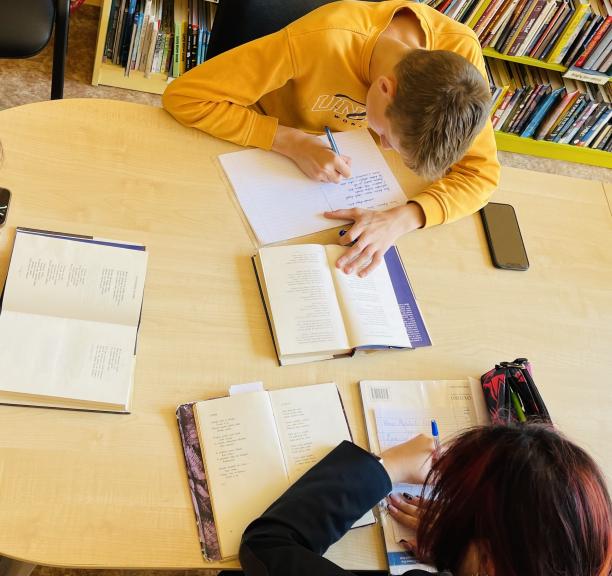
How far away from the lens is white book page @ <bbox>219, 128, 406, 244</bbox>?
1.16 meters

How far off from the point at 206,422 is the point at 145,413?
0.09m

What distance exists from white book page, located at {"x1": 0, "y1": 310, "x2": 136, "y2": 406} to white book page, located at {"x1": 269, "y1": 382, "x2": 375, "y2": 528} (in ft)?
0.76

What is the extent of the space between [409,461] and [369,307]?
0.88 ft

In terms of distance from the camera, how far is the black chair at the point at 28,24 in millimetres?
1444

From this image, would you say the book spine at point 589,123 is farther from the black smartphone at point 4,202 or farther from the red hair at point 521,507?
the black smartphone at point 4,202

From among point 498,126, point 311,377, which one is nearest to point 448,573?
point 311,377

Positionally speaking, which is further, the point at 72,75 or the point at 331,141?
the point at 72,75

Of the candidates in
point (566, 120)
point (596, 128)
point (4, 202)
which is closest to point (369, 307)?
point (4, 202)

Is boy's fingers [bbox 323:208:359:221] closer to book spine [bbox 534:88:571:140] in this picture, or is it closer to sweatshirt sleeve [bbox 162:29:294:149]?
sweatshirt sleeve [bbox 162:29:294:149]

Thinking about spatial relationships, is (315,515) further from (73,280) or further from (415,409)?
(73,280)

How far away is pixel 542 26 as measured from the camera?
221cm

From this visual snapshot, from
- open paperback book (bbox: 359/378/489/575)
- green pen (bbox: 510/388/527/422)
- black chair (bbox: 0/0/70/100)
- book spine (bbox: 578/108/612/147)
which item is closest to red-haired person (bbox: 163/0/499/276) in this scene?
open paperback book (bbox: 359/378/489/575)

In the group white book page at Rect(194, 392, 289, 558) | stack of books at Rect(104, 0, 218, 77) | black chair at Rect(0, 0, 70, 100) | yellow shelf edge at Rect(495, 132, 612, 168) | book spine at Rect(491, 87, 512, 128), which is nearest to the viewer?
white book page at Rect(194, 392, 289, 558)

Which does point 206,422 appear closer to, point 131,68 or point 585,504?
point 585,504
